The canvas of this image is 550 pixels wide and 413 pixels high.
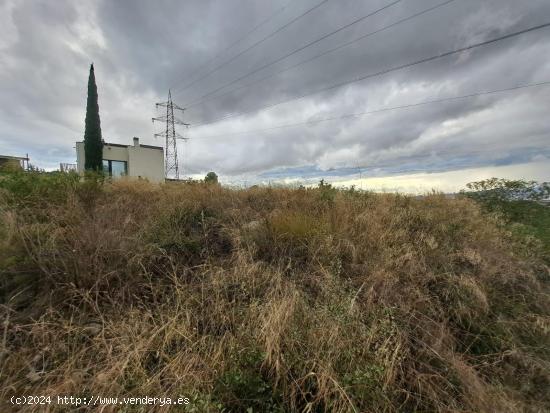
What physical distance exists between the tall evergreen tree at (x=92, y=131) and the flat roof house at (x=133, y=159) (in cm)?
280

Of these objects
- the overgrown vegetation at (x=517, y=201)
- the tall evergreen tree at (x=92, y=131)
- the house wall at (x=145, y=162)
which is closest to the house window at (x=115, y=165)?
the house wall at (x=145, y=162)

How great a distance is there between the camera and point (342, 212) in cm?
442

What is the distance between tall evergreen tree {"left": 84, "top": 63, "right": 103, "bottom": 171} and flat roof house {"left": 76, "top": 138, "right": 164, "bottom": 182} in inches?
110

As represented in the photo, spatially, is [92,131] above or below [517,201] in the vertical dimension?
above

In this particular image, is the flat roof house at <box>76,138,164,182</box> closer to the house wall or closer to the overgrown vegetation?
the house wall

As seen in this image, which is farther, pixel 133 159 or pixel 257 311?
pixel 133 159

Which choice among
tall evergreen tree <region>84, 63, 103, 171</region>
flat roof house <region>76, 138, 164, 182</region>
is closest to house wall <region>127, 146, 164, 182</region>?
flat roof house <region>76, 138, 164, 182</region>

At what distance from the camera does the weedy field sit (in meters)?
1.68

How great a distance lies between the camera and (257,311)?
2193 millimetres

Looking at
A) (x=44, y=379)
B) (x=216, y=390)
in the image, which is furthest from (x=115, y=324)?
(x=216, y=390)

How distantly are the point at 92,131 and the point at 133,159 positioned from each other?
17.4 ft

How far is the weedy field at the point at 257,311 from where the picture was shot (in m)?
1.68

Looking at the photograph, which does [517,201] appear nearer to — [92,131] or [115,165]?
[92,131]

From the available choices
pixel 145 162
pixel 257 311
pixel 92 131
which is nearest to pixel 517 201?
pixel 257 311
